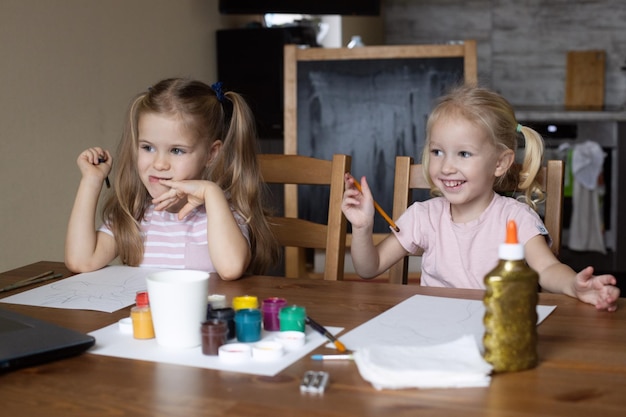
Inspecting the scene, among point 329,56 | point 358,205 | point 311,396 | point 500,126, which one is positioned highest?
point 329,56

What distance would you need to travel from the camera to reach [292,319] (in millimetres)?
1092

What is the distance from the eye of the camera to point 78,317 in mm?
1214

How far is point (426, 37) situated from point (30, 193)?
343cm

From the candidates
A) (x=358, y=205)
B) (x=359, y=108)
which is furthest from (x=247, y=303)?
(x=359, y=108)

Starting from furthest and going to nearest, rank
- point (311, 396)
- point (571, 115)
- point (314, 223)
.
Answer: point (571, 115), point (314, 223), point (311, 396)

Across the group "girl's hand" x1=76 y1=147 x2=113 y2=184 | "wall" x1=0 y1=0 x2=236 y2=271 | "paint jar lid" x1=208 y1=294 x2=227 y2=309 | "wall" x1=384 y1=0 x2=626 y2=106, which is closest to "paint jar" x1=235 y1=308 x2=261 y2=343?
"paint jar lid" x1=208 y1=294 x2=227 y2=309

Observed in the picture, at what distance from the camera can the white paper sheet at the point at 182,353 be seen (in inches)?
38.0

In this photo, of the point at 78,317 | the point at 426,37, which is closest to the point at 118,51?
the point at 78,317

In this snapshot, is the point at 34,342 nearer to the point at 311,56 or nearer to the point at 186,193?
the point at 186,193

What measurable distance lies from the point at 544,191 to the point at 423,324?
71cm

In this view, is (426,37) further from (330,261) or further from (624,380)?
(624,380)

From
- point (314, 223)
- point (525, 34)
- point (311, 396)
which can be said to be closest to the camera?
point (311, 396)

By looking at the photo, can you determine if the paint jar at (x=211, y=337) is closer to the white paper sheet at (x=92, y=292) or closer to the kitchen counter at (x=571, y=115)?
the white paper sheet at (x=92, y=292)

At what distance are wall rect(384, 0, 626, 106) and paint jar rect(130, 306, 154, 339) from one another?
423cm
